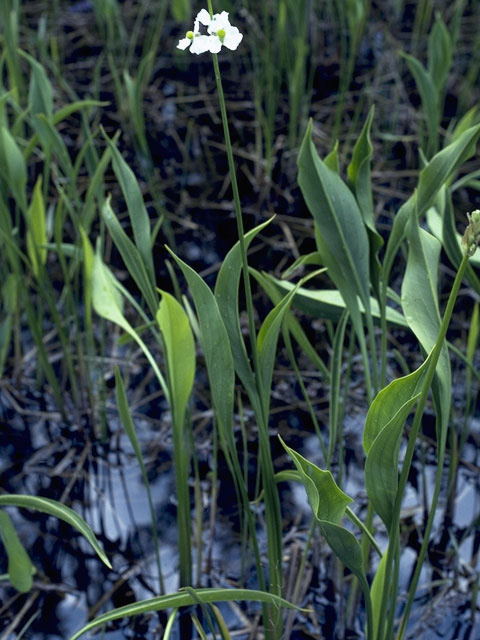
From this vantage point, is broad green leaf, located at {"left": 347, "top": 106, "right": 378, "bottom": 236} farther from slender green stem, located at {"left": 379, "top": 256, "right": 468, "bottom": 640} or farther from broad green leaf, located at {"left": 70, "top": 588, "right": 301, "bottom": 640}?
broad green leaf, located at {"left": 70, "top": 588, "right": 301, "bottom": 640}

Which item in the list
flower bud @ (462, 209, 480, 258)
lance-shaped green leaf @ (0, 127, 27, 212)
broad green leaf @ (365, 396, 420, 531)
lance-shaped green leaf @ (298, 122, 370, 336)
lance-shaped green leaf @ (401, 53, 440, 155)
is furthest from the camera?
lance-shaped green leaf @ (401, 53, 440, 155)

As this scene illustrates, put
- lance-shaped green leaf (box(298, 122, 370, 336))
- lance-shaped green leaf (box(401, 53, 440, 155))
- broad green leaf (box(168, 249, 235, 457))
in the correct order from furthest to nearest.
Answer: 1. lance-shaped green leaf (box(401, 53, 440, 155))
2. lance-shaped green leaf (box(298, 122, 370, 336))
3. broad green leaf (box(168, 249, 235, 457))

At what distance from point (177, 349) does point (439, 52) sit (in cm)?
78

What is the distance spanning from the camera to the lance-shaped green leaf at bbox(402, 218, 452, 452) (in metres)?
0.64

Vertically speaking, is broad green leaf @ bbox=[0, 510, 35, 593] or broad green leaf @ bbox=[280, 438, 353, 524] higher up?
broad green leaf @ bbox=[280, 438, 353, 524]

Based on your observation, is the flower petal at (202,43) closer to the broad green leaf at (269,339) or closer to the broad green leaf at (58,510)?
the broad green leaf at (269,339)

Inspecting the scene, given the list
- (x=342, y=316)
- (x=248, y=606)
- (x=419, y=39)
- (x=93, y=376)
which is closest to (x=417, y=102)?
(x=419, y=39)

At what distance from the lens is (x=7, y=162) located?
37.4 inches

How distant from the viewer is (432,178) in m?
0.74

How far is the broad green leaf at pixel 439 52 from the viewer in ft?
4.06

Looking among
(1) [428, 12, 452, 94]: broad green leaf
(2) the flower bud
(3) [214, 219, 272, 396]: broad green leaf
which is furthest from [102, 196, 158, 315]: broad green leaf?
(1) [428, 12, 452, 94]: broad green leaf

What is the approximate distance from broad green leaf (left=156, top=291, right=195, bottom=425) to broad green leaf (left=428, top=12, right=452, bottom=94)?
29.0 inches

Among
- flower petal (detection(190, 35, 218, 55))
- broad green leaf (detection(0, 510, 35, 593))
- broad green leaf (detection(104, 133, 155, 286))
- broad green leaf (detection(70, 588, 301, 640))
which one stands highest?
flower petal (detection(190, 35, 218, 55))

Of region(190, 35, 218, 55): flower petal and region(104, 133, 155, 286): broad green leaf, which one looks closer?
A: region(190, 35, 218, 55): flower petal
